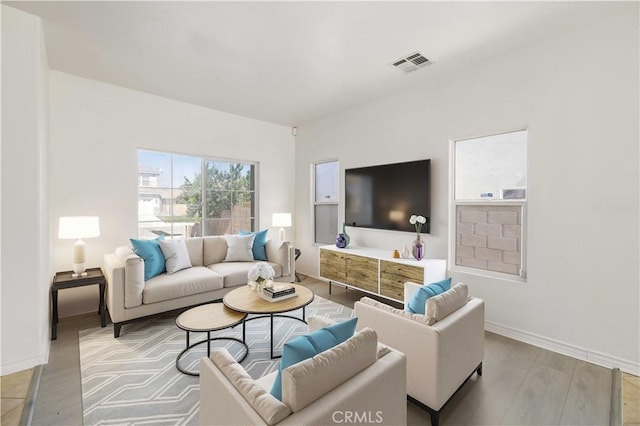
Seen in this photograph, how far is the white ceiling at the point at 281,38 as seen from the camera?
2.28 m

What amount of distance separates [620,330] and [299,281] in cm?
379

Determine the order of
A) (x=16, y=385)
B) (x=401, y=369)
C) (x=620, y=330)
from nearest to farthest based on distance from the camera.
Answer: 1. (x=401, y=369)
2. (x=16, y=385)
3. (x=620, y=330)

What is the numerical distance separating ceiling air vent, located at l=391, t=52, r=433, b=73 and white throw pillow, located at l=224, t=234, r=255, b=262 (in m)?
2.94

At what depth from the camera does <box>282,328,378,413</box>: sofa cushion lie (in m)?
1.05

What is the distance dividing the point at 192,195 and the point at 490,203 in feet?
13.1

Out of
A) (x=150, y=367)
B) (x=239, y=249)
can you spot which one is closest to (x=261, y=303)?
(x=150, y=367)

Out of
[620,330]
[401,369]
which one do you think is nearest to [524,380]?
[620,330]

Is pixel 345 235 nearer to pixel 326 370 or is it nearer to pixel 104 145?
pixel 326 370

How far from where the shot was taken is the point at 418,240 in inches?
138

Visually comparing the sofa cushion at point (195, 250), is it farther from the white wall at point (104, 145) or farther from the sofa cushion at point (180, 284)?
the white wall at point (104, 145)

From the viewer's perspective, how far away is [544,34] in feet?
8.66

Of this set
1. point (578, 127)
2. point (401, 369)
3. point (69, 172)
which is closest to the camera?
point (401, 369)

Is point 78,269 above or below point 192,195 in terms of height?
below

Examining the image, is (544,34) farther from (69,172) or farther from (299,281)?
(69,172)
